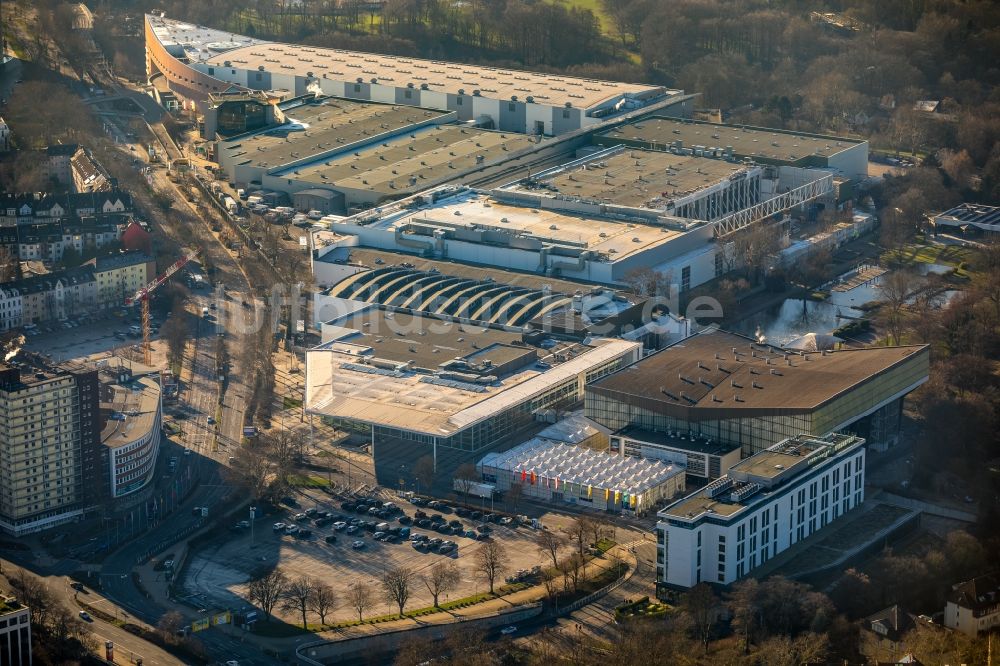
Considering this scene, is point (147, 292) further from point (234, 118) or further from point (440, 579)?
point (234, 118)

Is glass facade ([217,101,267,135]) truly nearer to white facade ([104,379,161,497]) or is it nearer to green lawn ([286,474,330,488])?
white facade ([104,379,161,497])

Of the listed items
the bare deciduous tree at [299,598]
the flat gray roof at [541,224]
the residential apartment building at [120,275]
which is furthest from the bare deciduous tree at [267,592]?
the residential apartment building at [120,275]

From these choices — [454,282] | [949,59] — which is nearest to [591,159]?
[454,282]

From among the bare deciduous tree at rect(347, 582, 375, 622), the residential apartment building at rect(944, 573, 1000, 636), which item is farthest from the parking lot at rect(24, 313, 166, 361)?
the residential apartment building at rect(944, 573, 1000, 636)

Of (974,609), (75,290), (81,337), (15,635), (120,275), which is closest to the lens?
(15,635)

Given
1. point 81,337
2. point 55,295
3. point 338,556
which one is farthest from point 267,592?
point 55,295

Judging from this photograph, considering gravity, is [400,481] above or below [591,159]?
below

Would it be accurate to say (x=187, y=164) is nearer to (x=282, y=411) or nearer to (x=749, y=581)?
(x=282, y=411)
